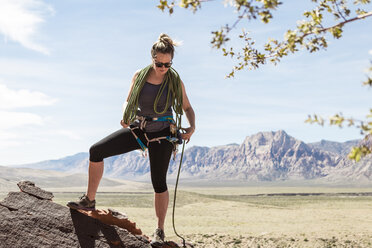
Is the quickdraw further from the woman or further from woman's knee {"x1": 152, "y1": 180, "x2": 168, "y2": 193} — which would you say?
woman's knee {"x1": 152, "y1": 180, "x2": 168, "y2": 193}

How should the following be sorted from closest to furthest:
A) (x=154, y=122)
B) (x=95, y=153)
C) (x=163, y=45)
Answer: (x=163, y=45), (x=95, y=153), (x=154, y=122)

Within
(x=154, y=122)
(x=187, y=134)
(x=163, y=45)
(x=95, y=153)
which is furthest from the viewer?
(x=187, y=134)

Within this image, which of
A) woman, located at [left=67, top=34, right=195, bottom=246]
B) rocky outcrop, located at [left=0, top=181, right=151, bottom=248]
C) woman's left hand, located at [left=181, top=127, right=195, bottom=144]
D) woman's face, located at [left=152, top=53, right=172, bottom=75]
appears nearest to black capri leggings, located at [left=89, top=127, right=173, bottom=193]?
woman, located at [left=67, top=34, right=195, bottom=246]

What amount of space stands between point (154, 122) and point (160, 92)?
415mm

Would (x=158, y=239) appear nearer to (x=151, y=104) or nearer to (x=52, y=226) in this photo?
(x=52, y=226)

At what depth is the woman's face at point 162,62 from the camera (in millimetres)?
5816

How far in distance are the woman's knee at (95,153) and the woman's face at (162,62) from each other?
1309 mm

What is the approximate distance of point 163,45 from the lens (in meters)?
5.76

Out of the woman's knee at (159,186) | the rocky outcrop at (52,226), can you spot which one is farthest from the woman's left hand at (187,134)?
the rocky outcrop at (52,226)

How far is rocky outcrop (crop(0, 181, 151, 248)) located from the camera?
6152 mm

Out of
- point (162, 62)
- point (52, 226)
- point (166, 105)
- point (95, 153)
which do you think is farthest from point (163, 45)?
point (52, 226)

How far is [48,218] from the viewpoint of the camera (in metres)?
6.32

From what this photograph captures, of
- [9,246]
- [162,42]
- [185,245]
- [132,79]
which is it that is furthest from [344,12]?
[9,246]

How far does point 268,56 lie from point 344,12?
101 cm
